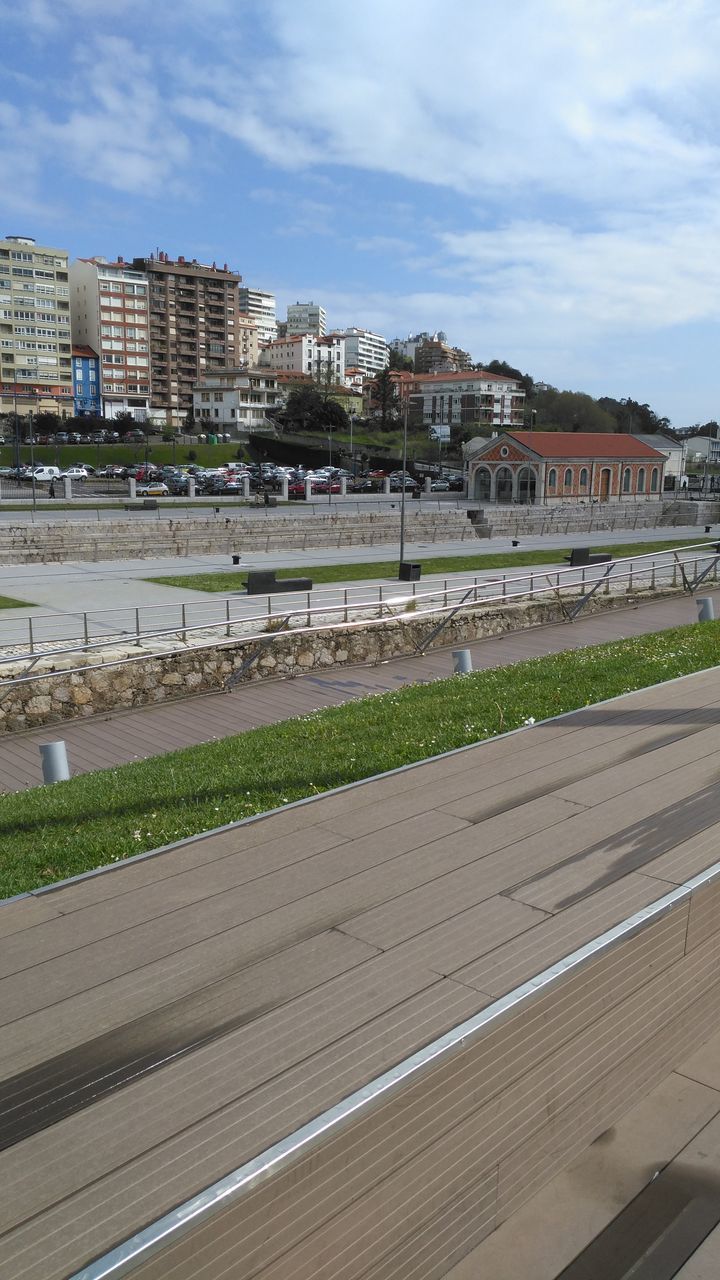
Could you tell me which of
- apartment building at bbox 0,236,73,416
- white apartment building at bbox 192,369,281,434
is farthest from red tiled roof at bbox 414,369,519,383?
apartment building at bbox 0,236,73,416

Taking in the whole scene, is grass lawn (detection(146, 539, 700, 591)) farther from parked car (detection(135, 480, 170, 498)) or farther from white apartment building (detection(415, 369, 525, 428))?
white apartment building (detection(415, 369, 525, 428))

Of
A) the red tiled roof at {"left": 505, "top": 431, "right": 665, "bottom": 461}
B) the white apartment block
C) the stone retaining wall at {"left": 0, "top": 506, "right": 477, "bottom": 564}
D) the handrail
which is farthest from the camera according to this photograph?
the white apartment block

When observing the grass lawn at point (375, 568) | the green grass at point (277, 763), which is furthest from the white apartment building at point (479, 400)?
the green grass at point (277, 763)

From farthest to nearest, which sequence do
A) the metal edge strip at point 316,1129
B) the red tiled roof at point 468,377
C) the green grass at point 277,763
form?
1. the red tiled roof at point 468,377
2. the green grass at point 277,763
3. the metal edge strip at point 316,1129

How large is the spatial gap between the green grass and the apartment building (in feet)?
351

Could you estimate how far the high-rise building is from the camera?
4774 inches

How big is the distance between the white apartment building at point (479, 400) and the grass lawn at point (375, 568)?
324 ft

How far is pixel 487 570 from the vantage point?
1283 inches

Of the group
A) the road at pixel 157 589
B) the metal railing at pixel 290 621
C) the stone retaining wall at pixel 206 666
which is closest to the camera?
the stone retaining wall at pixel 206 666

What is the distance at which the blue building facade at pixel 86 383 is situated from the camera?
373 ft

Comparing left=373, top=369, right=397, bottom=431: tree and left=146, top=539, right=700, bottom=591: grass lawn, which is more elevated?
left=373, top=369, right=397, bottom=431: tree

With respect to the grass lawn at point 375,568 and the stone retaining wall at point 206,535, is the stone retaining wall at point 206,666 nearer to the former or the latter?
the grass lawn at point 375,568

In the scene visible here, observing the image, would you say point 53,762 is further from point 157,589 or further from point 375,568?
point 375,568

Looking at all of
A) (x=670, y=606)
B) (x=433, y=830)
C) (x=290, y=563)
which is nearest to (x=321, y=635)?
(x=670, y=606)
